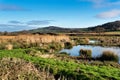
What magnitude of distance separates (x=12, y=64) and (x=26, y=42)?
31696 millimetres

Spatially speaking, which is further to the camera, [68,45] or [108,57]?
[68,45]

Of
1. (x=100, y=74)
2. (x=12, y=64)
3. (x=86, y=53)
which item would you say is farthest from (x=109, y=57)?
(x=12, y=64)

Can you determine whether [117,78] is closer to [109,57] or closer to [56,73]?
[56,73]

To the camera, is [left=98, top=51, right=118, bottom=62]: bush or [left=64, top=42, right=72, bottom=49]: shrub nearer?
[left=98, top=51, right=118, bottom=62]: bush

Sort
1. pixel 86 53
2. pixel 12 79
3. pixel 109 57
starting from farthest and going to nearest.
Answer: pixel 86 53
pixel 109 57
pixel 12 79

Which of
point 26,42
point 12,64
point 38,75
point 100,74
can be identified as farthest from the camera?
point 26,42

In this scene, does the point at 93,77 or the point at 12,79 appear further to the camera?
the point at 93,77

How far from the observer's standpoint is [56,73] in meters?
15.6

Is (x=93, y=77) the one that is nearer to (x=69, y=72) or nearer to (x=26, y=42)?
(x=69, y=72)

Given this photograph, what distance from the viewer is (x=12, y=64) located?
6.77m

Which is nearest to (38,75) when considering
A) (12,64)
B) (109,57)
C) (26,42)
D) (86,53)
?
(12,64)

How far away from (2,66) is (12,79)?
0.85m

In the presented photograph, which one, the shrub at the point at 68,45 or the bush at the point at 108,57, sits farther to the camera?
the shrub at the point at 68,45

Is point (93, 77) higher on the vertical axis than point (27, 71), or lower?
lower
